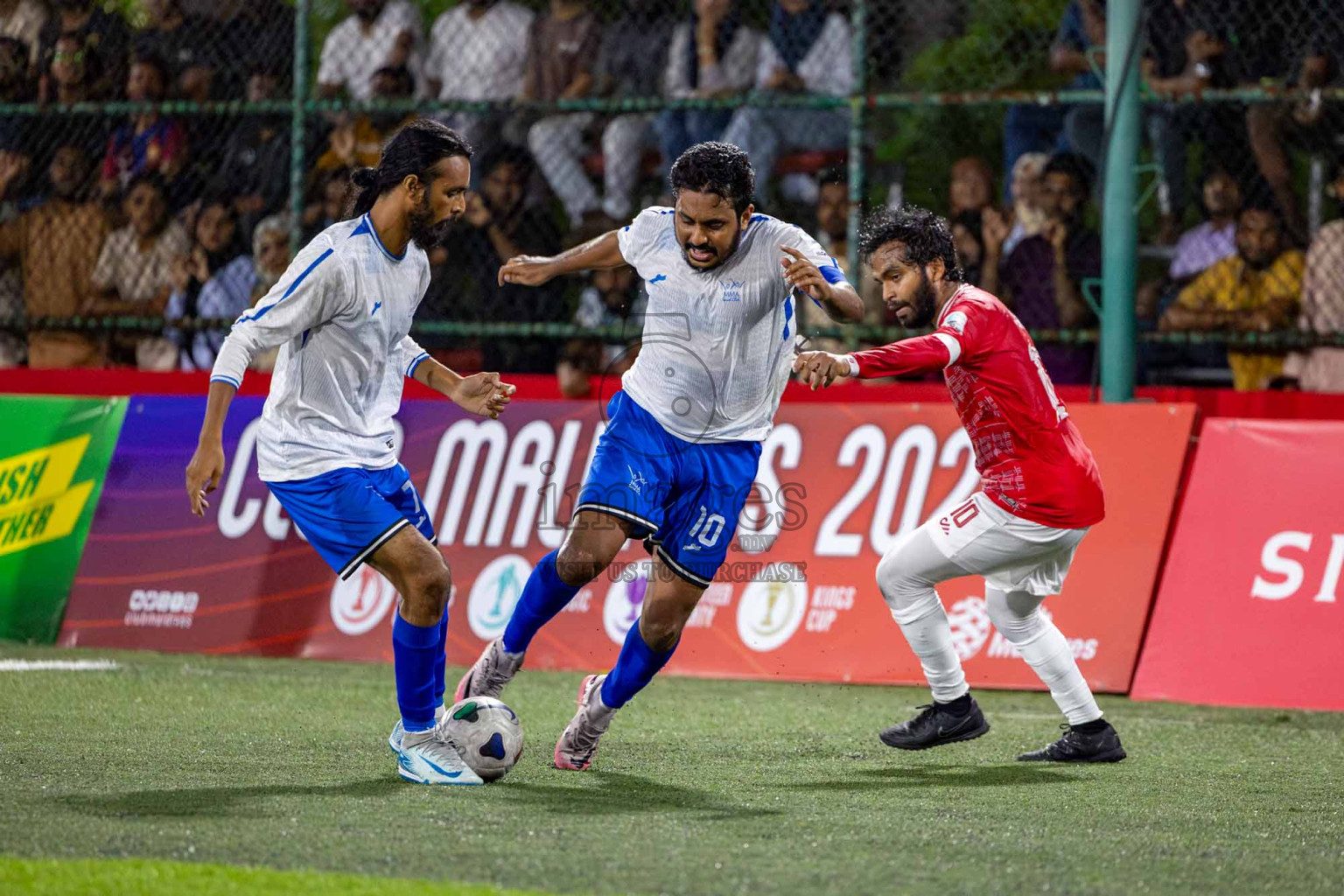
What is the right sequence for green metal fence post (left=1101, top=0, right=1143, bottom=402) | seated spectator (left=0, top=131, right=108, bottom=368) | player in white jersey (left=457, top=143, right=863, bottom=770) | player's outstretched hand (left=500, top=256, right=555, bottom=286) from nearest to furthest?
player in white jersey (left=457, top=143, right=863, bottom=770), player's outstretched hand (left=500, top=256, right=555, bottom=286), green metal fence post (left=1101, top=0, right=1143, bottom=402), seated spectator (left=0, top=131, right=108, bottom=368)

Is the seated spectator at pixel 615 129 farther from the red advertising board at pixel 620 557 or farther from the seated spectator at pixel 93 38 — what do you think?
the seated spectator at pixel 93 38

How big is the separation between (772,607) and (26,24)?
6.56 meters

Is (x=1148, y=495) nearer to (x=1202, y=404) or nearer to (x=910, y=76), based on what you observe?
(x=1202, y=404)

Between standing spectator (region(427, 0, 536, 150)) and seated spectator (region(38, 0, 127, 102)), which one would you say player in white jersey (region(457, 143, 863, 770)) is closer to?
standing spectator (region(427, 0, 536, 150))

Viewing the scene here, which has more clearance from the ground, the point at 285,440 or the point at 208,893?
the point at 285,440

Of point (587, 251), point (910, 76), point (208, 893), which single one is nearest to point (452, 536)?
point (587, 251)

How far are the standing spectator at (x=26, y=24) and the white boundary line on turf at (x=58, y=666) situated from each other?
4400 mm

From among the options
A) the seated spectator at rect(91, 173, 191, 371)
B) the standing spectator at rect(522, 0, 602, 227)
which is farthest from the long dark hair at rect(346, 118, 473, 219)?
the seated spectator at rect(91, 173, 191, 371)

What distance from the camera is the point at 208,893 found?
3.93m

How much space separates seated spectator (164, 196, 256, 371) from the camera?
11.1 metres

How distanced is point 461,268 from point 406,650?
5434 mm

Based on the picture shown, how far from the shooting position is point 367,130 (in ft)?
36.5

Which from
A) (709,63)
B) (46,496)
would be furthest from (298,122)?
(46,496)

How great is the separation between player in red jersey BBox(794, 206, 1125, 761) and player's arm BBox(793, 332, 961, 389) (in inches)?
9.1
